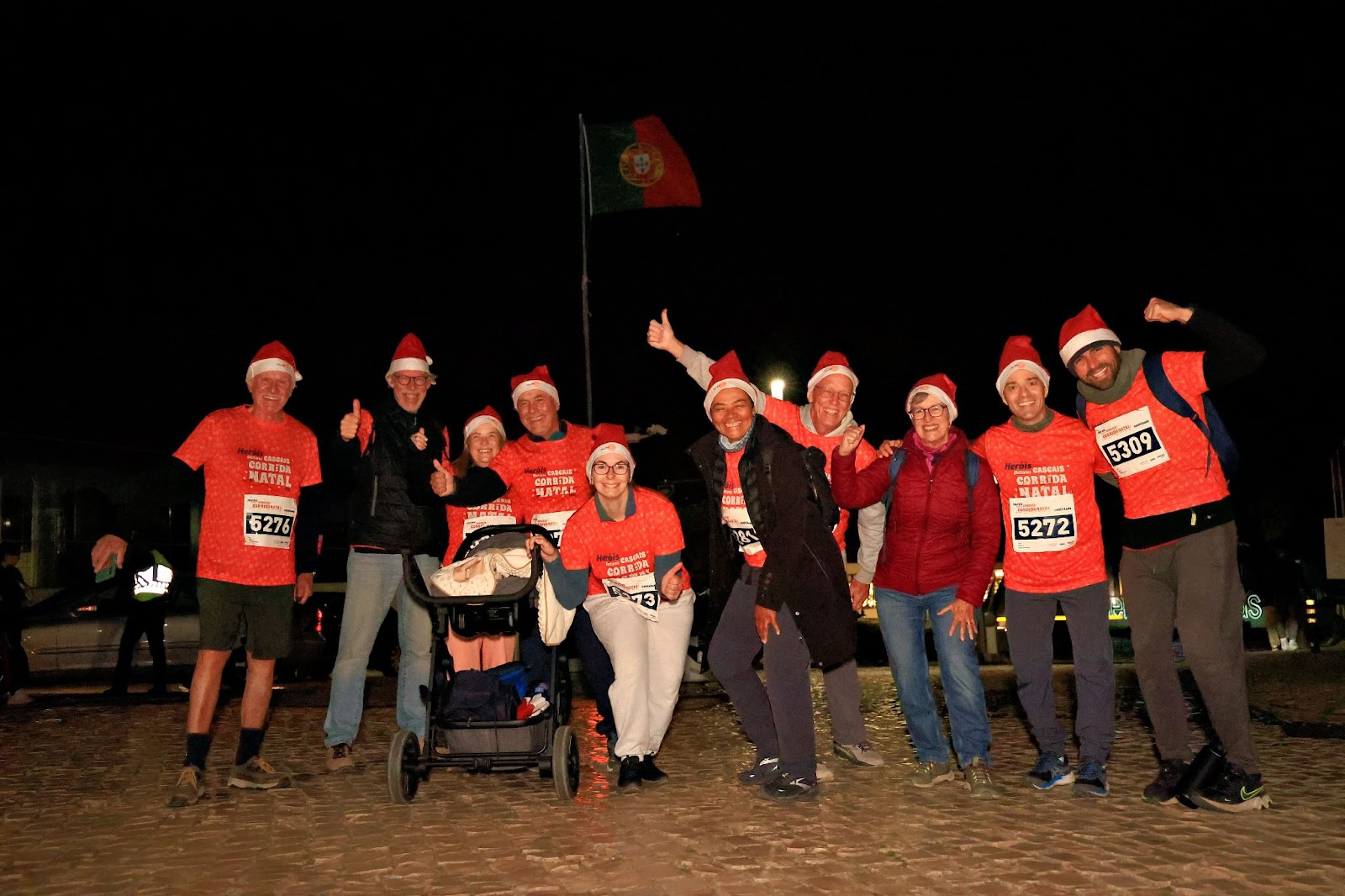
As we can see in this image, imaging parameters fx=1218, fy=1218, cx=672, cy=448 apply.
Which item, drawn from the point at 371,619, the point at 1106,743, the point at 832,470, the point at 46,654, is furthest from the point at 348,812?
the point at 46,654

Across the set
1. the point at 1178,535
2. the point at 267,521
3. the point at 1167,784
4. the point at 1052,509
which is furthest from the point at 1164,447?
the point at 267,521

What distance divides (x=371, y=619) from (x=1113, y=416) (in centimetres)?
417

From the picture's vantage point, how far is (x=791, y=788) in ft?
19.4

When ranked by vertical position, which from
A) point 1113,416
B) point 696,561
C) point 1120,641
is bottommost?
point 1120,641

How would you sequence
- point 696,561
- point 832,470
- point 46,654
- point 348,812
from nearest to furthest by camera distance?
point 348,812 < point 832,470 < point 46,654 < point 696,561

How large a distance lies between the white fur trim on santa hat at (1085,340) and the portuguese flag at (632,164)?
586 inches

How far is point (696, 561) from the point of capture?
16.5 metres

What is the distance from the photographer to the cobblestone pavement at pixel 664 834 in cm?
439

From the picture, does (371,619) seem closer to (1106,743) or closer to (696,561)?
(1106,743)

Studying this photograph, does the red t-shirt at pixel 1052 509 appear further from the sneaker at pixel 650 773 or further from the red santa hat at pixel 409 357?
the red santa hat at pixel 409 357

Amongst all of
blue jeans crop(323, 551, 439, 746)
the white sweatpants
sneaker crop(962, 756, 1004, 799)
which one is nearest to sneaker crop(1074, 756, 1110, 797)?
sneaker crop(962, 756, 1004, 799)

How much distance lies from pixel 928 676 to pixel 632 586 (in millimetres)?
1605

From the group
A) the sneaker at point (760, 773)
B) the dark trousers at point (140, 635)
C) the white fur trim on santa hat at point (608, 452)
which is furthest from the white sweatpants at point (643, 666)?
the dark trousers at point (140, 635)

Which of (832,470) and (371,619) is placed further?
(371,619)
